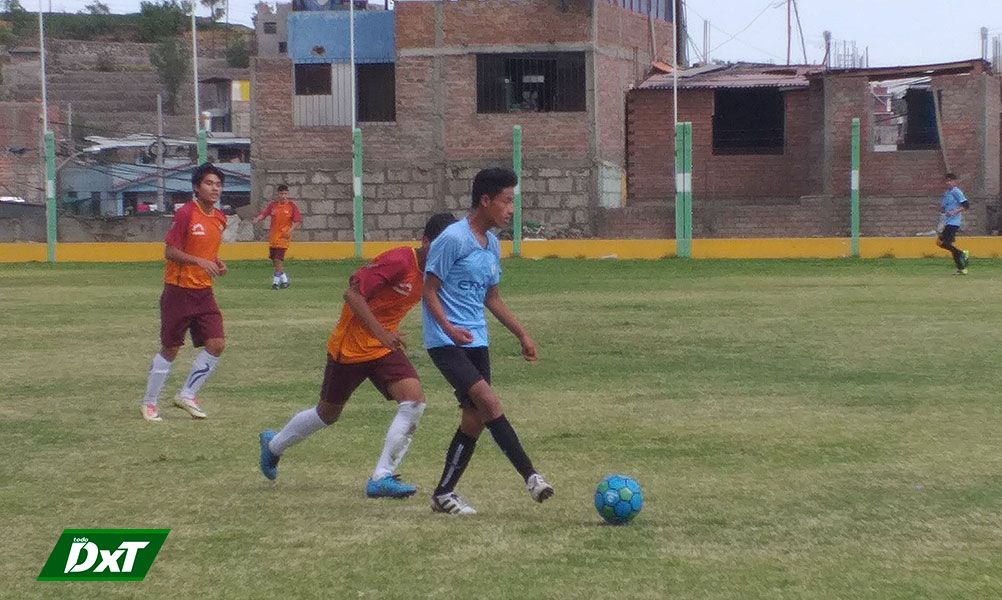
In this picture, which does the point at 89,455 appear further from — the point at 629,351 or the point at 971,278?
the point at 971,278

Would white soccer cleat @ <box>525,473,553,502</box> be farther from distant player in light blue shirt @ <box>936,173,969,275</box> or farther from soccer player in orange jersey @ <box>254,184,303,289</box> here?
distant player in light blue shirt @ <box>936,173,969,275</box>

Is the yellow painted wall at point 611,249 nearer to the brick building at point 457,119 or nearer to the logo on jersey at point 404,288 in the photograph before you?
the brick building at point 457,119

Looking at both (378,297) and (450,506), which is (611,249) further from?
(450,506)

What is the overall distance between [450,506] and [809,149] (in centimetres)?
3830

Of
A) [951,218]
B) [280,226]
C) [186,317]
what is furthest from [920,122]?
[186,317]

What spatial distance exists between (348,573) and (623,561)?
1114mm

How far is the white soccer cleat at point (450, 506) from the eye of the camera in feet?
25.9

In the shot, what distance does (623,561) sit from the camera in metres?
6.76

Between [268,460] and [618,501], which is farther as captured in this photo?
[268,460]

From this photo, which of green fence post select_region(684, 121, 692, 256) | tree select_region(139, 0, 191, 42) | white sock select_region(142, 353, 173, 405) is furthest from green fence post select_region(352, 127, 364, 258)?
tree select_region(139, 0, 191, 42)

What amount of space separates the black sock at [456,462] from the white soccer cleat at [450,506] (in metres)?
0.04

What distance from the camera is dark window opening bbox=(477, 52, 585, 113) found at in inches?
1734

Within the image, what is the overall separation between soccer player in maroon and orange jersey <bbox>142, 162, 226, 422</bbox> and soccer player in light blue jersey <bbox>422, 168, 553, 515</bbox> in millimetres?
4186

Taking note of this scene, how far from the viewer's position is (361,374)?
8586 millimetres
